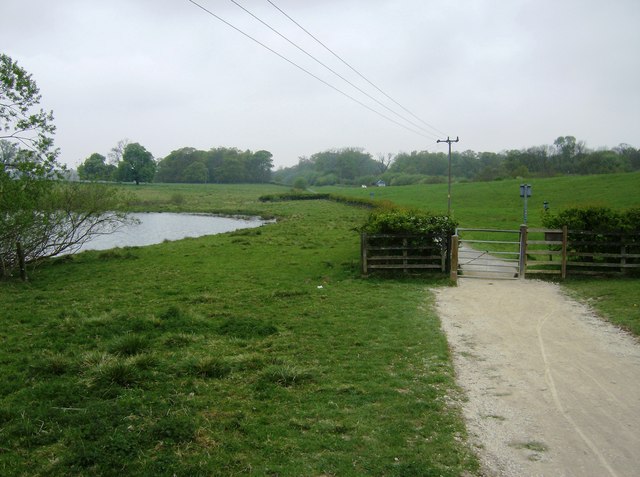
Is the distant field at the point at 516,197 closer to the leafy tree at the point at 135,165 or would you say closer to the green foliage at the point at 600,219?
the green foliage at the point at 600,219

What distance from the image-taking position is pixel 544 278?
53.6ft

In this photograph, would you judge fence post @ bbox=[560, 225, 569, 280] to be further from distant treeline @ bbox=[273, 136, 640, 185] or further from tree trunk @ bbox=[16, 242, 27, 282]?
distant treeline @ bbox=[273, 136, 640, 185]

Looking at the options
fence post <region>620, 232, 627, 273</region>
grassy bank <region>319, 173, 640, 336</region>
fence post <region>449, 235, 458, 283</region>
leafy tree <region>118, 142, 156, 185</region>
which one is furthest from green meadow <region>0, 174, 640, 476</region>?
leafy tree <region>118, 142, 156, 185</region>

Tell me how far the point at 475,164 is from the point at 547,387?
5487 inches

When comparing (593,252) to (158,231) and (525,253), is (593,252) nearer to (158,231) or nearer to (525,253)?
(525,253)

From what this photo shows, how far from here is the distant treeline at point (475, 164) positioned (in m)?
89.0

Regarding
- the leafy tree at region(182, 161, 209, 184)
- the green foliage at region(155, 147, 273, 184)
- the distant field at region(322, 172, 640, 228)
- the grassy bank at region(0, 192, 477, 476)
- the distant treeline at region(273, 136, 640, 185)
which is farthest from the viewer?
the green foliage at region(155, 147, 273, 184)

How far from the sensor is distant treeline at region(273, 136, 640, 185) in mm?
89000

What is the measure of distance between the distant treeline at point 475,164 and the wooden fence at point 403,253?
7813 cm

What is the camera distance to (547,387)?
7.20 meters

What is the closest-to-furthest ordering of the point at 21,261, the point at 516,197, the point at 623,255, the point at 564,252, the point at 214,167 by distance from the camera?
the point at 623,255 → the point at 564,252 → the point at 21,261 → the point at 516,197 → the point at 214,167

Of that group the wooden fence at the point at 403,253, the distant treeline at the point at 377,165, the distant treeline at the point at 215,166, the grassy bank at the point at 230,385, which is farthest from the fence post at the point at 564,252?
the distant treeline at the point at 215,166

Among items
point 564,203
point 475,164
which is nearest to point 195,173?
point 475,164

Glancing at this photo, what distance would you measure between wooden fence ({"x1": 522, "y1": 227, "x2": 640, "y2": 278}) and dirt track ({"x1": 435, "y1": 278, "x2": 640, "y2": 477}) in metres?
3.92
